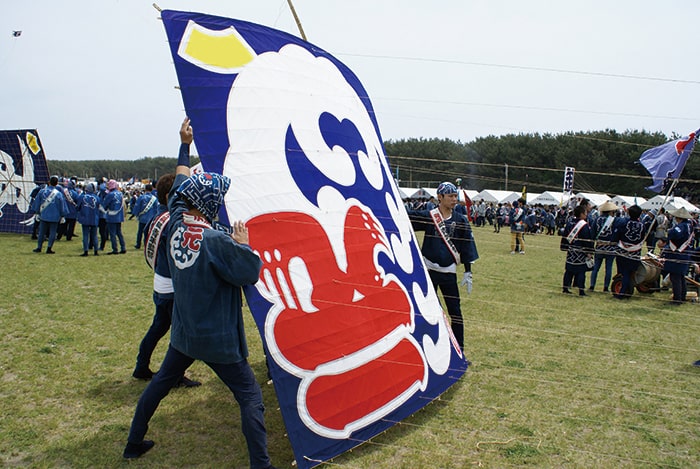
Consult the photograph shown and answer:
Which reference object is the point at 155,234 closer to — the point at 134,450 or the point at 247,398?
the point at 134,450

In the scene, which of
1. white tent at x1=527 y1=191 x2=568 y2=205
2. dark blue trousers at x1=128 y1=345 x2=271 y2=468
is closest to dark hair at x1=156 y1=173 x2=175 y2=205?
dark blue trousers at x1=128 y1=345 x2=271 y2=468

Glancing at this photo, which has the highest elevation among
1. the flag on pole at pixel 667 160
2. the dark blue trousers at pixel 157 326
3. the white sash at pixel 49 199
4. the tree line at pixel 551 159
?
the tree line at pixel 551 159

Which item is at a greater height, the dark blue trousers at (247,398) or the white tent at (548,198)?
the white tent at (548,198)

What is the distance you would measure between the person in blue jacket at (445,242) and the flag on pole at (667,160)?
105 inches

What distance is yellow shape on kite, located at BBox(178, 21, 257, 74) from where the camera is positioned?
3.21 metres

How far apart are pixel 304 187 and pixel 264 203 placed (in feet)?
1.36

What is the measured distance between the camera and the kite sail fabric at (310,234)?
3131 mm

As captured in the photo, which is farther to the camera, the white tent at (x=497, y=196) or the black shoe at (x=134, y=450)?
the white tent at (x=497, y=196)

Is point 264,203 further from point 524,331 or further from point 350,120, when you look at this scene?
point 524,331

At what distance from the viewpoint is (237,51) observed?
11.3 ft

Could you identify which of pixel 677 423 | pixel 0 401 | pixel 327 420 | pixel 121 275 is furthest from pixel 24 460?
pixel 121 275

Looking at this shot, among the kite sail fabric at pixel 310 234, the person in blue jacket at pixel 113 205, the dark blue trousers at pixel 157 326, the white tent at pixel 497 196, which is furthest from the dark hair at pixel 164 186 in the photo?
the white tent at pixel 497 196

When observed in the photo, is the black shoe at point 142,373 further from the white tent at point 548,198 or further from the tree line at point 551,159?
the white tent at point 548,198

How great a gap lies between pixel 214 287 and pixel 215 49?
174cm
